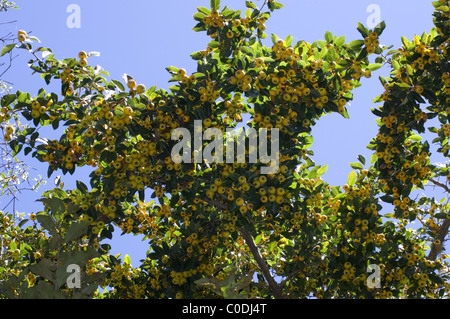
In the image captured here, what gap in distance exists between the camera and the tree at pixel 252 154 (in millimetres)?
4543

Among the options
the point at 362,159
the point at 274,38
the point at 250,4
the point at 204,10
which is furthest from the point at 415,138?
the point at 204,10

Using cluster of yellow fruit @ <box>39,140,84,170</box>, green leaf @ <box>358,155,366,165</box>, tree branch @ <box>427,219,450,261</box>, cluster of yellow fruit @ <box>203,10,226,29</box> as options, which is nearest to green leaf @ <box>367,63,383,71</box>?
green leaf @ <box>358,155,366,165</box>

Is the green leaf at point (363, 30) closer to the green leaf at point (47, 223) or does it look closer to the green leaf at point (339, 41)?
the green leaf at point (339, 41)

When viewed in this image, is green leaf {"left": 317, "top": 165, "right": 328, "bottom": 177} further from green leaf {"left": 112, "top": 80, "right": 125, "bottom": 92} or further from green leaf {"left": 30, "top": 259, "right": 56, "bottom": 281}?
green leaf {"left": 30, "top": 259, "right": 56, "bottom": 281}

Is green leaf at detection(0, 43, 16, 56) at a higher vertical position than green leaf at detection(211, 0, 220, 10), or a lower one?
lower

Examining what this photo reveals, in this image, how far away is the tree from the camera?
454 cm

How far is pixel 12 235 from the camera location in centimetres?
562

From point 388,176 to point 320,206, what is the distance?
790 millimetres

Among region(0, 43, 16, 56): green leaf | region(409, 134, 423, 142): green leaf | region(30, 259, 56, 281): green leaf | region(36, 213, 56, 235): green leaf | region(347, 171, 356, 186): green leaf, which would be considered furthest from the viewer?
region(409, 134, 423, 142): green leaf

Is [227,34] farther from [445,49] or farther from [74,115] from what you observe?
[445,49]

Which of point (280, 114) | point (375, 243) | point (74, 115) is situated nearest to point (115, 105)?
point (74, 115)

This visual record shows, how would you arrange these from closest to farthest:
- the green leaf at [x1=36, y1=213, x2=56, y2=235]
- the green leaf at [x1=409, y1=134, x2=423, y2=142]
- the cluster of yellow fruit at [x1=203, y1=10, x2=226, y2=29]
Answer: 1. the green leaf at [x1=36, y1=213, x2=56, y2=235]
2. the cluster of yellow fruit at [x1=203, y1=10, x2=226, y2=29]
3. the green leaf at [x1=409, y1=134, x2=423, y2=142]

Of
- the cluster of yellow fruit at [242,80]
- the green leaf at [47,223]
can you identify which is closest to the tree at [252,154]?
the cluster of yellow fruit at [242,80]

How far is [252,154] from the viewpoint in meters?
4.60
